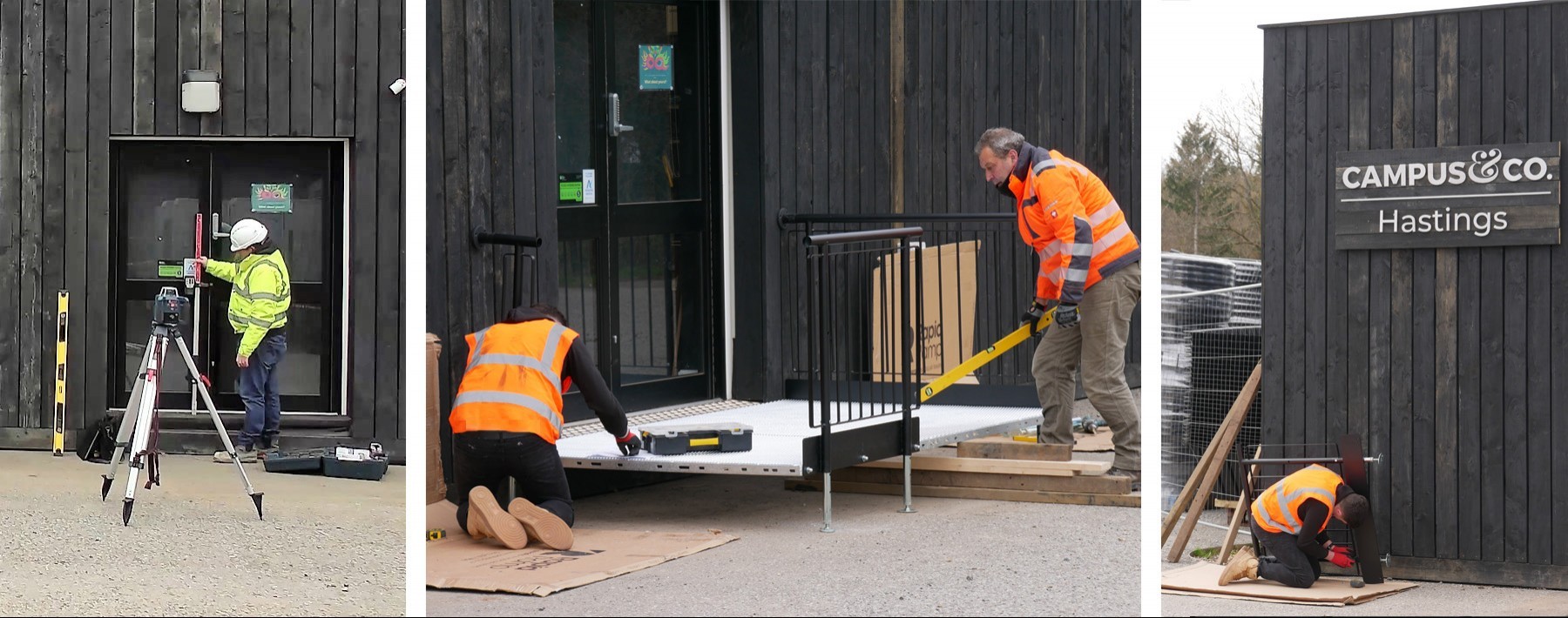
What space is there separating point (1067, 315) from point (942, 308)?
1.82 meters

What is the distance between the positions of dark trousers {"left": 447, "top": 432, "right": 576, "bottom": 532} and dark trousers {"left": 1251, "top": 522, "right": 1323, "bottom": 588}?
303 cm

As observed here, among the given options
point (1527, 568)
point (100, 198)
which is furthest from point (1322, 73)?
point (100, 198)

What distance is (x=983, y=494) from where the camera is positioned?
24.2 feet

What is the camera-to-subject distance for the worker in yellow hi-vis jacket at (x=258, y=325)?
9.70 m

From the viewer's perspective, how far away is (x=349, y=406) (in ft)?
33.2

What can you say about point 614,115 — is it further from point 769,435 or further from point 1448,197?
point 1448,197

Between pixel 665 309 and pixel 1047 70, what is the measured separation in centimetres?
335

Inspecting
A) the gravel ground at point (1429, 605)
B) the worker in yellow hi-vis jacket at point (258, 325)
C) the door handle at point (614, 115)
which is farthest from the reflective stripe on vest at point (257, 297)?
the gravel ground at point (1429, 605)

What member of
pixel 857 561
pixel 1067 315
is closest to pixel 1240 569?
pixel 1067 315

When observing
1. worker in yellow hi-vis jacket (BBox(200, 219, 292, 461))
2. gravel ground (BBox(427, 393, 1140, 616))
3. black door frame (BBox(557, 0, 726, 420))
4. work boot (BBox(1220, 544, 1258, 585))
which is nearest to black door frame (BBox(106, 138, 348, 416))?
worker in yellow hi-vis jacket (BBox(200, 219, 292, 461))

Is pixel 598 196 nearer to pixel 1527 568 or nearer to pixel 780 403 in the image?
pixel 780 403

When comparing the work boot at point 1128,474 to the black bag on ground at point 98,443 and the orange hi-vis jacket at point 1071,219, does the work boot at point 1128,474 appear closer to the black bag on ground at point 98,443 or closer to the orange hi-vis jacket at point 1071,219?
the orange hi-vis jacket at point 1071,219

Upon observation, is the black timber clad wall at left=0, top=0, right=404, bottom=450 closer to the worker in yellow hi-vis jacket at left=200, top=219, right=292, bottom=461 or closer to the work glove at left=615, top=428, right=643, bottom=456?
the worker in yellow hi-vis jacket at left=200, top=219, right=292, bottom=461

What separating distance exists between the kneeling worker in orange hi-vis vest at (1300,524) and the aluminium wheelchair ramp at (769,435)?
1.41 meters
